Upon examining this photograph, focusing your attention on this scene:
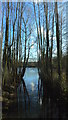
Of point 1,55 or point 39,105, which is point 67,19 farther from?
point 39,105

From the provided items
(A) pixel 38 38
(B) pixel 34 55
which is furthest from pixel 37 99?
(A) pixel 38 38

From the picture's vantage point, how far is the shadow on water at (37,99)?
3.82ft

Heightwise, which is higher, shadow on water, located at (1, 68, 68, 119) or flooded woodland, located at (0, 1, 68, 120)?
flooded woodland, located at (0, 1, 68, 120)

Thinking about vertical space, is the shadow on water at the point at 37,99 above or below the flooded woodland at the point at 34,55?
below

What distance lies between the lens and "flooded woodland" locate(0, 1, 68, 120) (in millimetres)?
1233

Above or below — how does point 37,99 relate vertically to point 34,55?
below

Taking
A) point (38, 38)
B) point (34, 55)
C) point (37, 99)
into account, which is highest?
point (38, 38)

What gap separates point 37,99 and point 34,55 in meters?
0.46

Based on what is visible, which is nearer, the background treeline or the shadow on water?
the shadow on water

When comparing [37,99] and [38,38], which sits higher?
[38,38]

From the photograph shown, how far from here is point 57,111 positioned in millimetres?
1170

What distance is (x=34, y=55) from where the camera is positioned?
131 centimetres

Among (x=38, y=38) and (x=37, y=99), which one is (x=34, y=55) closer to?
(x=38, y=38)

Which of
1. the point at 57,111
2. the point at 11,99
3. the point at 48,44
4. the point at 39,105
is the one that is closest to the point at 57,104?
the point at 57,111
